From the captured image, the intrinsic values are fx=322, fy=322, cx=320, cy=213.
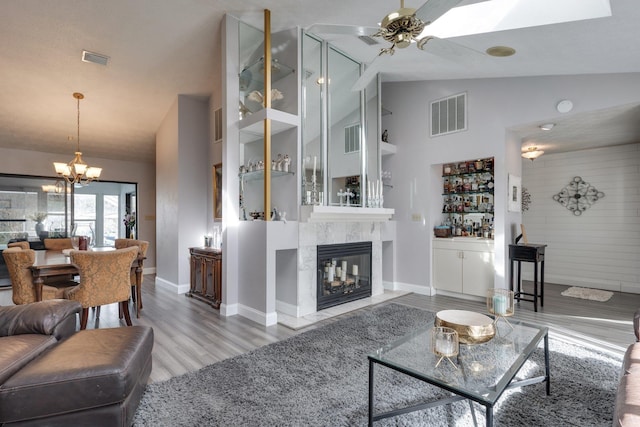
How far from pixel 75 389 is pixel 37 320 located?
0.82 metres

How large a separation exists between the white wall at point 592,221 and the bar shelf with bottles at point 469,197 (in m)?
1.74

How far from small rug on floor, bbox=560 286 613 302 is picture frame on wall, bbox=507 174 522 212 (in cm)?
162

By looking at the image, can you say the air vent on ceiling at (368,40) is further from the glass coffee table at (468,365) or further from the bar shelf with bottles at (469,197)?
the glass coffee table at (468,365)

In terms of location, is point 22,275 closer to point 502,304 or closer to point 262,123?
point 262,123

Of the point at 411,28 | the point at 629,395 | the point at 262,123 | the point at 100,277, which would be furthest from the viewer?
the point at 262,123

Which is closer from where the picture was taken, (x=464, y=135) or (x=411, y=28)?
(x=411, y=28)

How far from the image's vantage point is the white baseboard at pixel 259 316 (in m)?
3.68

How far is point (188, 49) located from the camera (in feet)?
14.3

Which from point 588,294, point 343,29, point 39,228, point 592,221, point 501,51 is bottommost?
point 588,294

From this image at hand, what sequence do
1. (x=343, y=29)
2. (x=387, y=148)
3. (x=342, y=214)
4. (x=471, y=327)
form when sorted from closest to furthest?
(x=471, y=327)
(x=343, y=29)
(x=342, y=214)
(x=387, y=148)

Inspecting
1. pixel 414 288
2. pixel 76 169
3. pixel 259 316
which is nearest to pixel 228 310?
pixel 259 316

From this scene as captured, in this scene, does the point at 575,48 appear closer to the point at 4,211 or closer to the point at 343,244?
the point at 343,244

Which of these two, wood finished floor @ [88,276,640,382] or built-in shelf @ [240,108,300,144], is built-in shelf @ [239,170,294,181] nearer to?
built-in shelf @ [240,108,300,144]

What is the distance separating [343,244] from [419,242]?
56.3 inches
